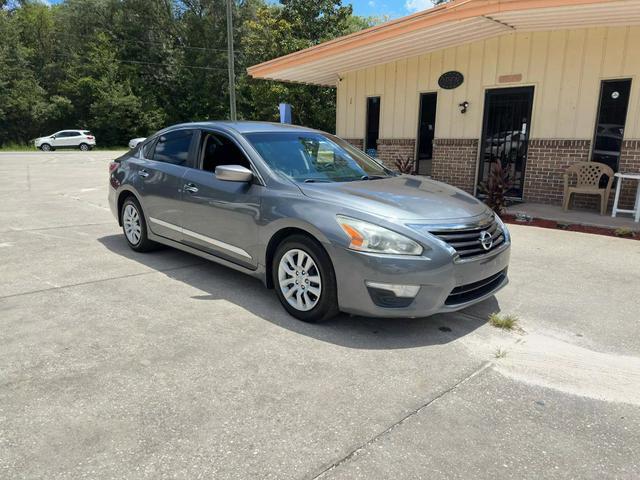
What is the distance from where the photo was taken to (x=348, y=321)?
3.98 metres

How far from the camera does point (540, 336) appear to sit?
384cm

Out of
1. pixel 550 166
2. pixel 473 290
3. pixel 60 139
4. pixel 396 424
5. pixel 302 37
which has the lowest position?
pixel 396 424

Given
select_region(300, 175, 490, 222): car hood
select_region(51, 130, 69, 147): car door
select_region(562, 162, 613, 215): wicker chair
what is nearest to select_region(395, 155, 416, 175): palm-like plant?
select_region(562, 162, 613, 215): wicker chair

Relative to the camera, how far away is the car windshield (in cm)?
439

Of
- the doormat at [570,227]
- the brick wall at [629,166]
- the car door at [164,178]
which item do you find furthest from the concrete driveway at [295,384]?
the brick wall at [629,166]

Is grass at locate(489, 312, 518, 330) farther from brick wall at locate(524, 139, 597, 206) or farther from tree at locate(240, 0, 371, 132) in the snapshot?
tree at locate(240, 0, 371, 132)

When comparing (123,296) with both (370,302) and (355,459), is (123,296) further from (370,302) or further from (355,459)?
(355,459)

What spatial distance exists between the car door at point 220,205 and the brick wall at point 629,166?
759 cm

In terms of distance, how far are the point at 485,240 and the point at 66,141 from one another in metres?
41.9

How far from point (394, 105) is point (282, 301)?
9.02 metres

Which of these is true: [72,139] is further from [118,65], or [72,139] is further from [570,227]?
[570,227]

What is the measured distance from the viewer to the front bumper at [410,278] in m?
3.43

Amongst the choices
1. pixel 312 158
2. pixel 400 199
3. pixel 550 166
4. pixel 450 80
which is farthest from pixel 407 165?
pixel 400 199

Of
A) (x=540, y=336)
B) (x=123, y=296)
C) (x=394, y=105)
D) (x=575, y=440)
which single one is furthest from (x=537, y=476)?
(x=394, y=105)
